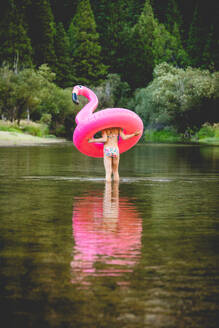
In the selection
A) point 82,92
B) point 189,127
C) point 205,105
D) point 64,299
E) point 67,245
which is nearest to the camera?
point 64,299

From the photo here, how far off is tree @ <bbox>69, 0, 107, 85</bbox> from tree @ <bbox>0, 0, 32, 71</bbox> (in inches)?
606

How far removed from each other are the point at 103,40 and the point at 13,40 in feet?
84.4

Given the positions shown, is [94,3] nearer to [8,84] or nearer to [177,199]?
[8,84]

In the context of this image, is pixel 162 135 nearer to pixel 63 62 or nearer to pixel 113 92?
pixel 113 92

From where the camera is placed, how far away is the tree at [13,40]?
89225mm

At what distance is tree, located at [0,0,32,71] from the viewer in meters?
89.2

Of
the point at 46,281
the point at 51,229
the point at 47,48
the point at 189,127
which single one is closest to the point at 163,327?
the point at 46,281

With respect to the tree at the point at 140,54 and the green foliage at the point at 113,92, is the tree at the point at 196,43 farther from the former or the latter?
the green foliage at the point at 113,92

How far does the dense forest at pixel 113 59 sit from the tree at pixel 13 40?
132mm

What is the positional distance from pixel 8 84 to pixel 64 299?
62.8 metres

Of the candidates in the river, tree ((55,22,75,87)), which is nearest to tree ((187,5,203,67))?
tree ((55,22,75,87))

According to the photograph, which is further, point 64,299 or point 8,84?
point 8,84

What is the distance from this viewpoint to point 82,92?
61.4 ft

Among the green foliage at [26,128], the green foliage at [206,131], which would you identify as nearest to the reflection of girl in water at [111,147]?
the green foliage at [26,128]
